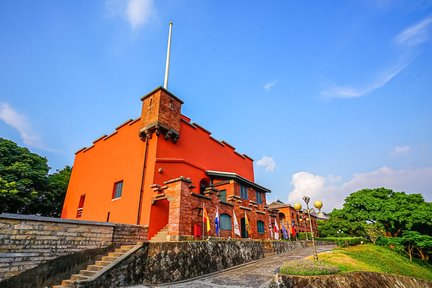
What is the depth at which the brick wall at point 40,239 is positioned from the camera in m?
8.00

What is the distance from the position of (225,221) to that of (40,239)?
9.35m

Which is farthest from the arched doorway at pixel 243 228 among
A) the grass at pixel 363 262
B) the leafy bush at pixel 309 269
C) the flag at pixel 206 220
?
the leafy bush at pixel 309 269

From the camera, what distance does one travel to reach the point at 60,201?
2570 cm

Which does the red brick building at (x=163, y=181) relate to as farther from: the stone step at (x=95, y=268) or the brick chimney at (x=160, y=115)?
the stone step at (x=95, y=268)

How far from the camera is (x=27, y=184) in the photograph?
21.3 meters

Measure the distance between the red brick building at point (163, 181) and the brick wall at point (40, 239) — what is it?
325 cm

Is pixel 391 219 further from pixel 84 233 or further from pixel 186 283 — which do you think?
pixel 84 233

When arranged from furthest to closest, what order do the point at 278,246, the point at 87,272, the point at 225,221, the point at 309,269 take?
1. the point at 278,246
2. the point at 225,221
3. the point at 87,272
4. the point at 309,269

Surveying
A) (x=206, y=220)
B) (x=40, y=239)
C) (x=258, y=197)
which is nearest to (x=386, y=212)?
(x=258, y=197)

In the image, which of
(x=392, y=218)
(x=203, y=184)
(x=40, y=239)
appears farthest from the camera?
(x=392, y=218)

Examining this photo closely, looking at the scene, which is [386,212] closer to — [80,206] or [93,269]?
[93,269]

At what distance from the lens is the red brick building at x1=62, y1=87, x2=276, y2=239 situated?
12.9 meters

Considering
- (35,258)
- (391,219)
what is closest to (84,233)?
(35,258)

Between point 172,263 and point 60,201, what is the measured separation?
73.4ft
